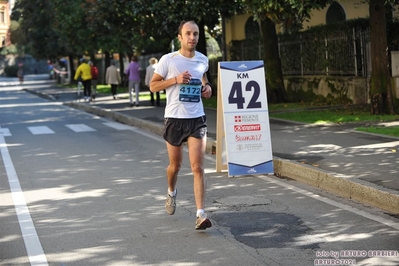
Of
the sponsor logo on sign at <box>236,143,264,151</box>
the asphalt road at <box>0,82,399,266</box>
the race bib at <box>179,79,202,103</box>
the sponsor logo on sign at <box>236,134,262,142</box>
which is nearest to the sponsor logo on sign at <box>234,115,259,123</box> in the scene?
the sponsor logo on sign at <box>236,134,262,142</box>

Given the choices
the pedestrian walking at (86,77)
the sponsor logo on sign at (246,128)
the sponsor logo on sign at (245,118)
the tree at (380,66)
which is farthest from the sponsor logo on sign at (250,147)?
the pedestrian walking at (86,77)

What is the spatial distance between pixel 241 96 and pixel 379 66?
7973mm

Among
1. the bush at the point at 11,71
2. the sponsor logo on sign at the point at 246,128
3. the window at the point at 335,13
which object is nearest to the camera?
the sponsor logo on sign at the point at 246,128

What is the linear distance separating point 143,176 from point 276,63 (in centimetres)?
1419

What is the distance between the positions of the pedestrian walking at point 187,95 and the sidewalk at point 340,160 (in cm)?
212

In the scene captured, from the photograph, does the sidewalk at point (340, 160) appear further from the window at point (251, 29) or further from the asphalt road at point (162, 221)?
the window at point (251, 29)

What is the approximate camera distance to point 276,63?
25594 millimetres

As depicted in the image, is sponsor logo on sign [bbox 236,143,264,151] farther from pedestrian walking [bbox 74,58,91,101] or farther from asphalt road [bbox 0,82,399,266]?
pedestrian walking [bbox 74,58,91,101]

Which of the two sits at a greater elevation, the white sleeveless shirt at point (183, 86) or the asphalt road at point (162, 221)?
the white sleeveless shirt at point (183, 86)

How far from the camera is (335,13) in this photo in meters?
31.0

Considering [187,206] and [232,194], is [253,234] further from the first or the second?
[232,194]

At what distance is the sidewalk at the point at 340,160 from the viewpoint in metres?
9.45

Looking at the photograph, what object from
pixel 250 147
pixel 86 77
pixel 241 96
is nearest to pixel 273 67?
pixel 86 77

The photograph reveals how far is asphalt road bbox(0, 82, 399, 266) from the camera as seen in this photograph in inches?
275
